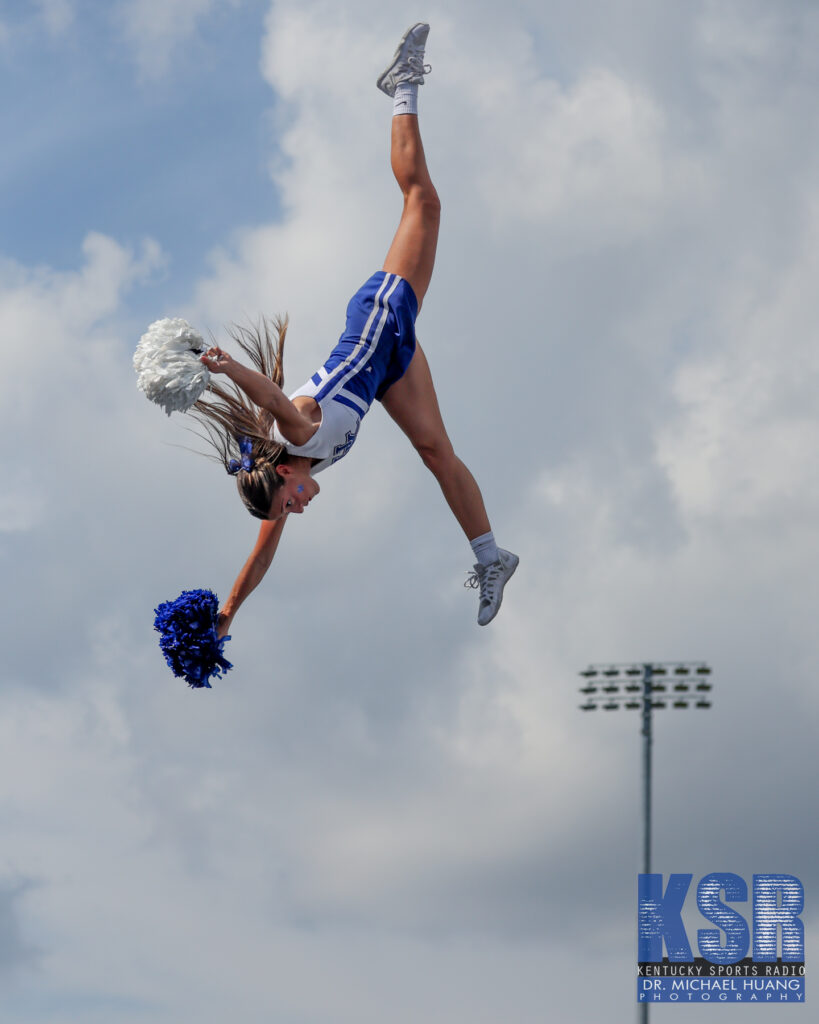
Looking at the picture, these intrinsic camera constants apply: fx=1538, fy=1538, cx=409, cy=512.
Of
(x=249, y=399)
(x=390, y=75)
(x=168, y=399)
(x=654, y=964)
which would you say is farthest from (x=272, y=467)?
(x=654, y=964)

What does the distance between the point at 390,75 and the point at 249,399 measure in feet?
8.80

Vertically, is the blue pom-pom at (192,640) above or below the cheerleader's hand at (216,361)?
below

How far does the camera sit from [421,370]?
410 inches

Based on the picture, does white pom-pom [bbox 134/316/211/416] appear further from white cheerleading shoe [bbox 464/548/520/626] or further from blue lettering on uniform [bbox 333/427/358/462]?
white cheerleading shoe [bbox 464/548/520/626]

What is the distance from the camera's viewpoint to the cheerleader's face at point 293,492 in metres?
9.76

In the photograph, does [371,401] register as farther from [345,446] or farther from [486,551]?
[486,551]

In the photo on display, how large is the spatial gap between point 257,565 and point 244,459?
35.1 inches

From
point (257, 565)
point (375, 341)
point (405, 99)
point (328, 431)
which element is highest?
point (405, 99)

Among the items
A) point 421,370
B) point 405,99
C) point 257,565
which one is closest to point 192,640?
point 257,565

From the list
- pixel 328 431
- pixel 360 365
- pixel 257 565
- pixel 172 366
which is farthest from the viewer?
pixel 257 565

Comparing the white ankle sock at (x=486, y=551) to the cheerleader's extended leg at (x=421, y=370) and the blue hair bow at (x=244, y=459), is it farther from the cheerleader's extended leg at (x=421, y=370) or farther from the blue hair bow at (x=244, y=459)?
the blue hair bow at (x=244, y=459)

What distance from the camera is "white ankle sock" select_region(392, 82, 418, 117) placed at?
35.0ft

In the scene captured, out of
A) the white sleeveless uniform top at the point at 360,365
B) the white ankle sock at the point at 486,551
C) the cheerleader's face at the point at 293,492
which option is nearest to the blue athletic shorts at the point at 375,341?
the white sleeveless uniform top at the point at 360,365

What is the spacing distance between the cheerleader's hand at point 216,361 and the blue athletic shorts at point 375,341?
96 cm
